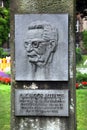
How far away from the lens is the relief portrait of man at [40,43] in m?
8.09

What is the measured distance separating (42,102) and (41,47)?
865 millimetres

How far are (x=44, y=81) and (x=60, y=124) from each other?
0.73 metres

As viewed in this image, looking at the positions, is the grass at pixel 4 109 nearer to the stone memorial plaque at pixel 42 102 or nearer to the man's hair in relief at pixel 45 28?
the stone memorial plaque at pixel 42 102

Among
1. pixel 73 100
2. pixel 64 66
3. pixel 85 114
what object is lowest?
pixel 85 114

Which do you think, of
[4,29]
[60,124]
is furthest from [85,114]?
[4,29]

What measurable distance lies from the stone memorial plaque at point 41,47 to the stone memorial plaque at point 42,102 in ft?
0.74

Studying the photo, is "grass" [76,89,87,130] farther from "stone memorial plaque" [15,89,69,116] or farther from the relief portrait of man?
the relief portrait of man

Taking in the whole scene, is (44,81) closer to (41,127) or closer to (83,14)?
(41,127)

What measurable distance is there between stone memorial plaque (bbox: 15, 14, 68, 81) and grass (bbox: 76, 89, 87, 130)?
3735 millimetres

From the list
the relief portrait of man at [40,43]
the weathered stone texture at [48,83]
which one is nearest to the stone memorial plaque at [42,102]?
A: the weathered stone texture at [48,83]

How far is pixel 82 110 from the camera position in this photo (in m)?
13.6

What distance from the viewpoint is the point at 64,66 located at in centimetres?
810

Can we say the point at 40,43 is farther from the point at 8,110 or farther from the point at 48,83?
the point at 8,110

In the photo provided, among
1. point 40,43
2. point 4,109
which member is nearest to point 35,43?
point 40,43
